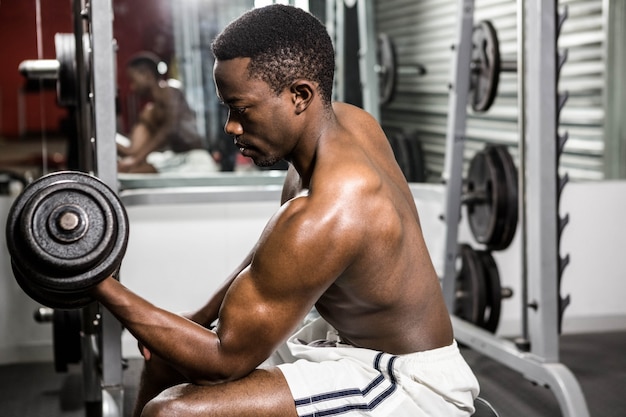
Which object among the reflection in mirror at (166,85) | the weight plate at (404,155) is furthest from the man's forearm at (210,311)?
the weight plate at (404,155)

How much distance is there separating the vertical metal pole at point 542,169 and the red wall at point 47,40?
1.80 metres

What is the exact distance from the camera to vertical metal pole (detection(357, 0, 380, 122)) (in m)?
3.88

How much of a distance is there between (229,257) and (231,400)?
2.23m

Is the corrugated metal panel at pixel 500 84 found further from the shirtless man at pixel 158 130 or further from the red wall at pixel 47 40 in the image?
the red wall at pixel 47 40

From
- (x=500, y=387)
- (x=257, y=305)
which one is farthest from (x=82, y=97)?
(x=500, y=387)

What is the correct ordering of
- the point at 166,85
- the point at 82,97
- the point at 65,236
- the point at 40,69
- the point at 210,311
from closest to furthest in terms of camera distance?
Result: 1. the point at 65,236
2. the point at 210,311
3. the point at 82,97
4. the point at 40,69
5. the point at 166,85

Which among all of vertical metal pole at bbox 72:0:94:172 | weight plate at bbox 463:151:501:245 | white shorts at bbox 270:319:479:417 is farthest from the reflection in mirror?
white shorts at bbox 270:319:479:417

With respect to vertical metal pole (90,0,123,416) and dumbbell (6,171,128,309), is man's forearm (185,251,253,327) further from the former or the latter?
vertical metal pole (90,0,123,416)

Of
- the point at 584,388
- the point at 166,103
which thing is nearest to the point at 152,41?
the point at 166,103

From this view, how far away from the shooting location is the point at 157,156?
3.81 meters

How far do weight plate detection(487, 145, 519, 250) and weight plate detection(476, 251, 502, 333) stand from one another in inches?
4.9

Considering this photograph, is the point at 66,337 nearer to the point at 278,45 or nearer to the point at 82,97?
the point at 82,97

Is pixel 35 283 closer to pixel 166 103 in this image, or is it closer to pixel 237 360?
pixel 237 360

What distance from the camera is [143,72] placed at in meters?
3.73
